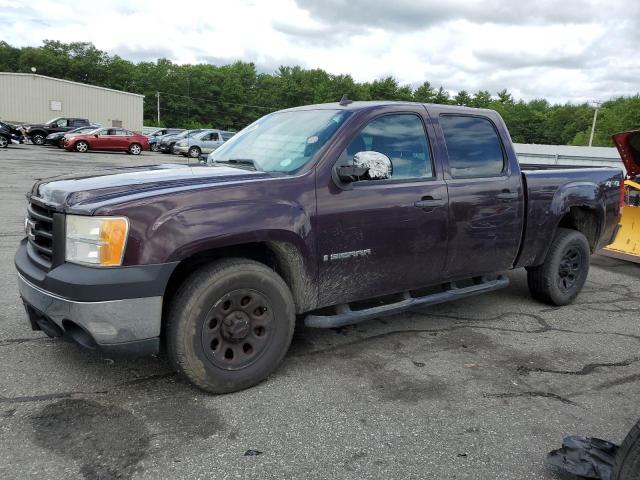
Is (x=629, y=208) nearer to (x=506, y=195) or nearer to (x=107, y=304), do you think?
(x=506, y=195)

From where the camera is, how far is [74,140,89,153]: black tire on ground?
27719mm

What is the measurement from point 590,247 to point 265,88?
97488 mm

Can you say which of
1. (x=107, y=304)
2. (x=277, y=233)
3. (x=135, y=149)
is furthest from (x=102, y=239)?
(x=135, y=149)

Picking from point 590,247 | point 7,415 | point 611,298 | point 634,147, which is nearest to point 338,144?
point 7,415

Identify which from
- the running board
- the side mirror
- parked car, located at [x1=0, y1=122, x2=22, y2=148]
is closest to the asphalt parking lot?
the running board

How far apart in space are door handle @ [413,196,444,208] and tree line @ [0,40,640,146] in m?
83.1

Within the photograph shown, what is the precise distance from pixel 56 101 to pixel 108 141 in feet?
73.7

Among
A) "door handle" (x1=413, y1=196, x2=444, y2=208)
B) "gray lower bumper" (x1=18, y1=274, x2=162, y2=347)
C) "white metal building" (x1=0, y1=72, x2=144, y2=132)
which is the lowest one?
"gray lower bumper" (x1=18, y1=274, x2=162, y2=347)

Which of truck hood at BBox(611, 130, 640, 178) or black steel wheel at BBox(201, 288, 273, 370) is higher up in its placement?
truck hood at BBox(611, 130, 640, 178)

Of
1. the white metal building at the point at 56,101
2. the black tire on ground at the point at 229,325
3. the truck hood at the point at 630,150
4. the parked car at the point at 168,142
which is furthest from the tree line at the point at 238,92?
the black tire on ground at the point at 229,325

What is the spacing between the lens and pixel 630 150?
782 centimetres

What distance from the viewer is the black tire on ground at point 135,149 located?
29.5 meters

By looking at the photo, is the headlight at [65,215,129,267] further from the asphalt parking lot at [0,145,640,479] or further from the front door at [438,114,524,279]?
the front door at [438,114,524,279]

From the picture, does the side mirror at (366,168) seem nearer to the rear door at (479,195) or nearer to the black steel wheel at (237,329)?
the rear door at (479,195)
